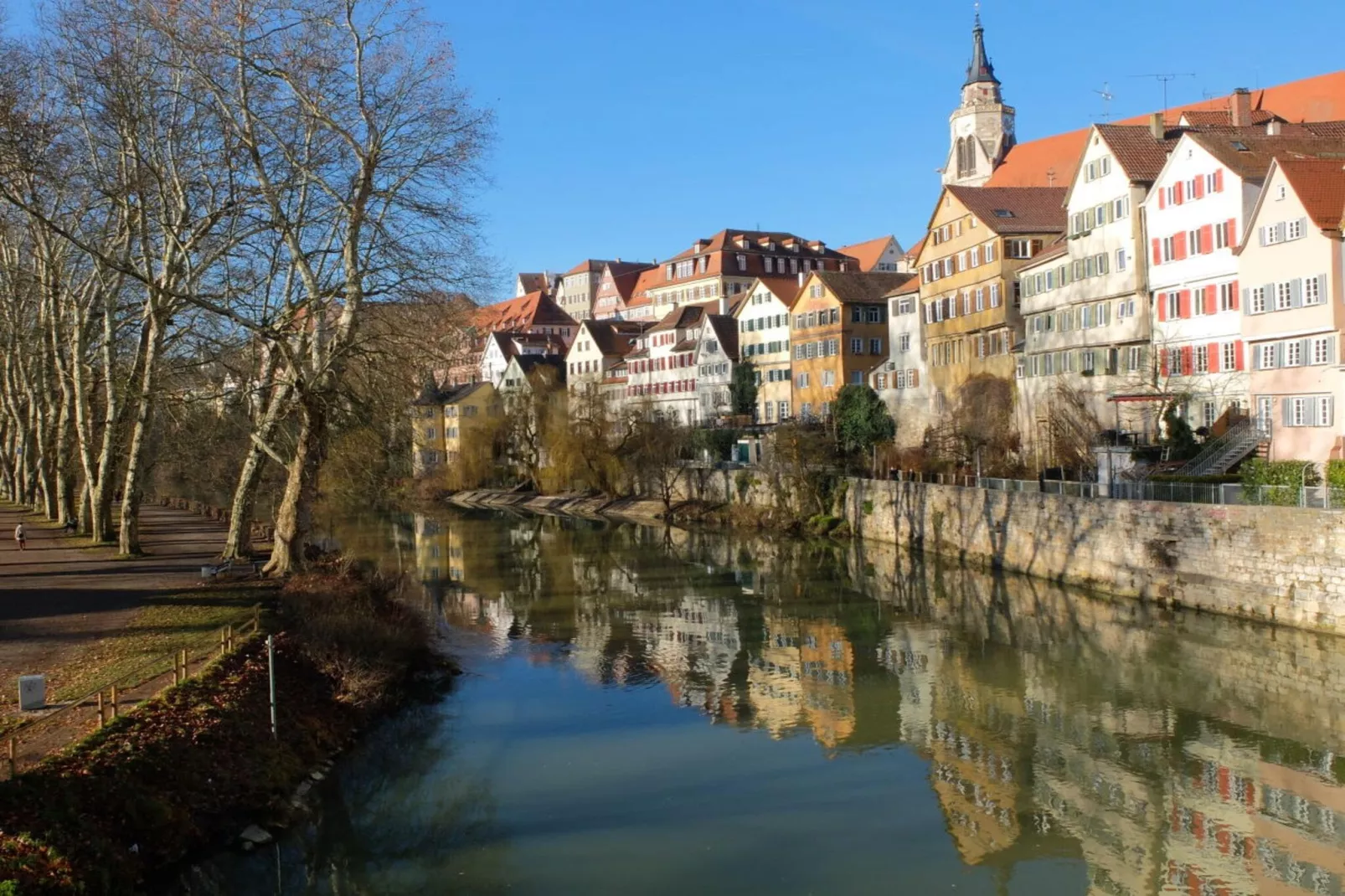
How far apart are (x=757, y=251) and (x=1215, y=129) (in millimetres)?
61012

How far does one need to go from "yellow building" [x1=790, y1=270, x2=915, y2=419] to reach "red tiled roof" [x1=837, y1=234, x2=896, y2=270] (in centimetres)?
3736

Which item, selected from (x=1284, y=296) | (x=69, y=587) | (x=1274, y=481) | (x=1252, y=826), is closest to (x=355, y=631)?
(x=69, y=587)

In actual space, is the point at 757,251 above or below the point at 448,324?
above

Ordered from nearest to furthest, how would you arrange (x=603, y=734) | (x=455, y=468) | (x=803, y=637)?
1. (x=603, y=734)
2. (x=803, y=637)
3. (x=455, y=468)

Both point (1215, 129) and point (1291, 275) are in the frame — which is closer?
point (1291, 275)

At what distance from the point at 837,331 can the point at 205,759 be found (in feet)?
163

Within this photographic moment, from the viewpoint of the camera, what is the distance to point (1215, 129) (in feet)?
121

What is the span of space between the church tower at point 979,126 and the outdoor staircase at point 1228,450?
5227 centimetres

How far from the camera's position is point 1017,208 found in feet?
161

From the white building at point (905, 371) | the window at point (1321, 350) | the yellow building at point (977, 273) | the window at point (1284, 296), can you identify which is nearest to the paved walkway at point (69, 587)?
the window at point (1321, 350)

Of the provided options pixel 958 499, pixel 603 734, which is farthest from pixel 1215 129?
pixel 603 734

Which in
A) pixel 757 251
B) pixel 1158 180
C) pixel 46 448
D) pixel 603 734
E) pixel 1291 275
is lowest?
pixel 603 734

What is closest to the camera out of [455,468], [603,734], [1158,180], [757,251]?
[603,734]

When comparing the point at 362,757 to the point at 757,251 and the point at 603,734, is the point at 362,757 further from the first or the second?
the point at 757,251
